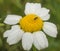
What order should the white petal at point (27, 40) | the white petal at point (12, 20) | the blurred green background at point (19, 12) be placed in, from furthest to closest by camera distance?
the blurred green background at point (19, 12) → the white petal at point (12, 20) → the white petal at point (27, 40)

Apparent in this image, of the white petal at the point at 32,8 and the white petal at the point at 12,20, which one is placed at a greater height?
the white petal at the point at 32,8

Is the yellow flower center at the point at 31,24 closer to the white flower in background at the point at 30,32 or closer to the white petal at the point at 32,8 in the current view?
the white flower in background at the point at 30,32

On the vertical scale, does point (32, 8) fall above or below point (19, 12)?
above

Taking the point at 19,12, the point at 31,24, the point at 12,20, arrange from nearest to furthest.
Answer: the point at 31,24 → the point at 12,20 → the point at 19,12

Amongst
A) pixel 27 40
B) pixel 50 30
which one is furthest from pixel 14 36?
pixel 50 30

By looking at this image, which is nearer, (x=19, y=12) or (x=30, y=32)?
(x=30, y=32)

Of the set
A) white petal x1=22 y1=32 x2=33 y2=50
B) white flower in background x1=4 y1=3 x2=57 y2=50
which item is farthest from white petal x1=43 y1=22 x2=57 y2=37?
white petal x1=22 y1=32 x2=33 y2=50

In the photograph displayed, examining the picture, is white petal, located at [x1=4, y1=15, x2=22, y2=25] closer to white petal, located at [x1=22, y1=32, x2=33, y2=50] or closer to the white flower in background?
the white flower in background

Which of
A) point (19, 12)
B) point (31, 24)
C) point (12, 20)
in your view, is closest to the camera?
point (31, 24)

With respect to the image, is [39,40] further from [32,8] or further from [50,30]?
[32,8]

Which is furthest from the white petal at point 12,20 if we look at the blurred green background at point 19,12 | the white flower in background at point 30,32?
the blurred green background at point 19,12

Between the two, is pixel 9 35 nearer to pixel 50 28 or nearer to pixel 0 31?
pixel 50 28
